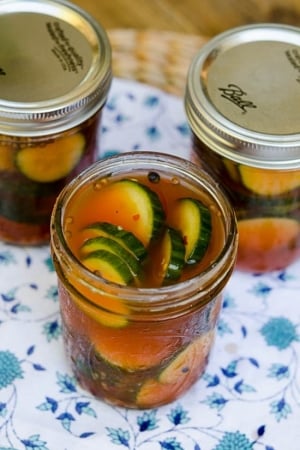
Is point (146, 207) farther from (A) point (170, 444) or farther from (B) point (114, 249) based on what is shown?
(A) point (170, 444)

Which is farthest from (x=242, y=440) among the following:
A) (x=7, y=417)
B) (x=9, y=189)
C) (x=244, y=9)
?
(x=244, y=9)

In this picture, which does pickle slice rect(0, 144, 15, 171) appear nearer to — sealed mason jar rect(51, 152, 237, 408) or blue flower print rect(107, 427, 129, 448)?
sealed mason jar rect(51, 152, 237, 408)

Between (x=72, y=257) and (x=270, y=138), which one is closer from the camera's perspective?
(x=72, y=257)

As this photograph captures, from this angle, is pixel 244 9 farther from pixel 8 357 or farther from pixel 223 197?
pixel 8 357

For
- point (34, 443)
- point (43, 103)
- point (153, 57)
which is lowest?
point (34, 443)

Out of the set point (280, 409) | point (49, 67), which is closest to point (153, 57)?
point (49, 67)
